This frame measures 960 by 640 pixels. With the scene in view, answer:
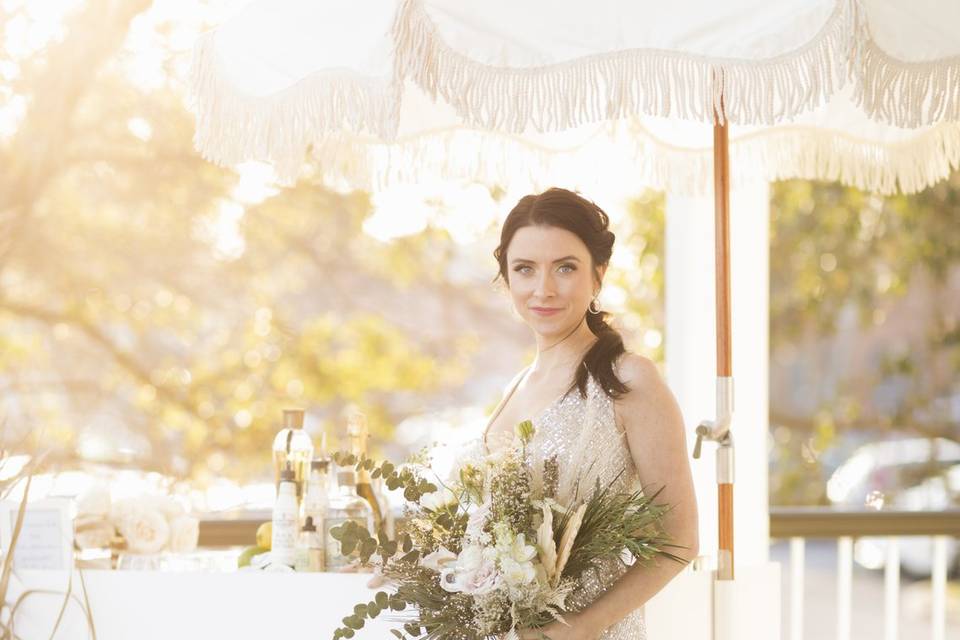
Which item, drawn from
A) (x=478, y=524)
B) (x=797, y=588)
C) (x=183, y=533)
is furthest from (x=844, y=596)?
(x=478, y=524)

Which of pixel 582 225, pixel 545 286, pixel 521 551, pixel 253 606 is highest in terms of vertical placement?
pixel 582 225

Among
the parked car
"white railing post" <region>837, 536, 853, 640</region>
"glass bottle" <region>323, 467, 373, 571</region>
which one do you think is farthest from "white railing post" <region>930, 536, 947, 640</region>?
the parked car

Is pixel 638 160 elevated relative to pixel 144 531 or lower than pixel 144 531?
elevated

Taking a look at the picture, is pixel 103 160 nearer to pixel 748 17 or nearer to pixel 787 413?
pixel 787 413

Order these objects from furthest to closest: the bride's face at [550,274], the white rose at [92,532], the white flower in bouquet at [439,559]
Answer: the white rose at [92,532], the bride's face at [550,274], the white flower in bouquet at [439,559]

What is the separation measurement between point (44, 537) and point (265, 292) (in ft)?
15.1

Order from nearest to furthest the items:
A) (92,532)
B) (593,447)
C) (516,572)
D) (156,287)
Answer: (516,572)
(593,447)
(92,532)
(156,287)

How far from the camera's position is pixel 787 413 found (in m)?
7.69

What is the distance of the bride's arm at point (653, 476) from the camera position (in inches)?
80.0

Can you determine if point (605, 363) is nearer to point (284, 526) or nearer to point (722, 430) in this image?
point (722, 430)

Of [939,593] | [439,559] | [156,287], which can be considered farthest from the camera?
[156,287]

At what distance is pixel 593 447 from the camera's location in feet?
6.82

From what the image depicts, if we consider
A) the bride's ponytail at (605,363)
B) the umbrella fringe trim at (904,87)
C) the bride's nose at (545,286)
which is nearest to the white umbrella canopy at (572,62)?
the umbrella fringe trim at (904,87)

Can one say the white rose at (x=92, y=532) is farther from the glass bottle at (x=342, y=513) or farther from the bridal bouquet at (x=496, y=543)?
the bridal bouquet at (x=496, y=543)
